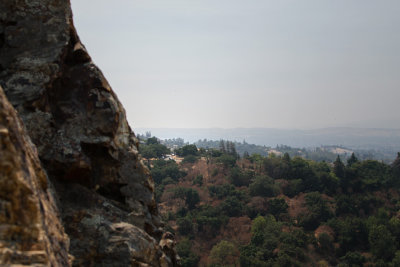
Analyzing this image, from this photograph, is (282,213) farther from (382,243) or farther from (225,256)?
(225,256)

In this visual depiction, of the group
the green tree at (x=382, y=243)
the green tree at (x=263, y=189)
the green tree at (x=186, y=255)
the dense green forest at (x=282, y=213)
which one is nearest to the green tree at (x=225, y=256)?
the dense green forest at (x=282, y=213)

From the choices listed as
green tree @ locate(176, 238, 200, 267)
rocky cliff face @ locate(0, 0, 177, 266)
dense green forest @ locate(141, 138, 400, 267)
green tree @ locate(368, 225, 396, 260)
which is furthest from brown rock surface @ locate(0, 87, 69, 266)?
green tree @ locate(368, 225, 396, 260)

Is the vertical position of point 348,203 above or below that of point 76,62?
below

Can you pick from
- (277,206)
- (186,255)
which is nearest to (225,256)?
(186,255)

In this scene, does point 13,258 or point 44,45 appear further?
point 44,45

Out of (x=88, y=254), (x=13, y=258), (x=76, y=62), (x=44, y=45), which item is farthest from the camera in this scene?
(x=76, y=62)

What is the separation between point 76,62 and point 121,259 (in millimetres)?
3948

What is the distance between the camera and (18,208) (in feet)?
11.4

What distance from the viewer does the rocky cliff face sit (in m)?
5.44

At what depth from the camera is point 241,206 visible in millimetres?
44469

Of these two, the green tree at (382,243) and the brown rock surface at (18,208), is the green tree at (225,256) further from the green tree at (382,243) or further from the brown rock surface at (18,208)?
the brown rock surface at (18,208)

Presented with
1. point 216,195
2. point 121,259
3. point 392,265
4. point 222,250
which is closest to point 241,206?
point 216,195

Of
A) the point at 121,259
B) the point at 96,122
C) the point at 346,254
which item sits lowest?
the point at 346,254

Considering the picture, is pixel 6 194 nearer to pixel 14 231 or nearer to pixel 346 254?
pixel 14 231
